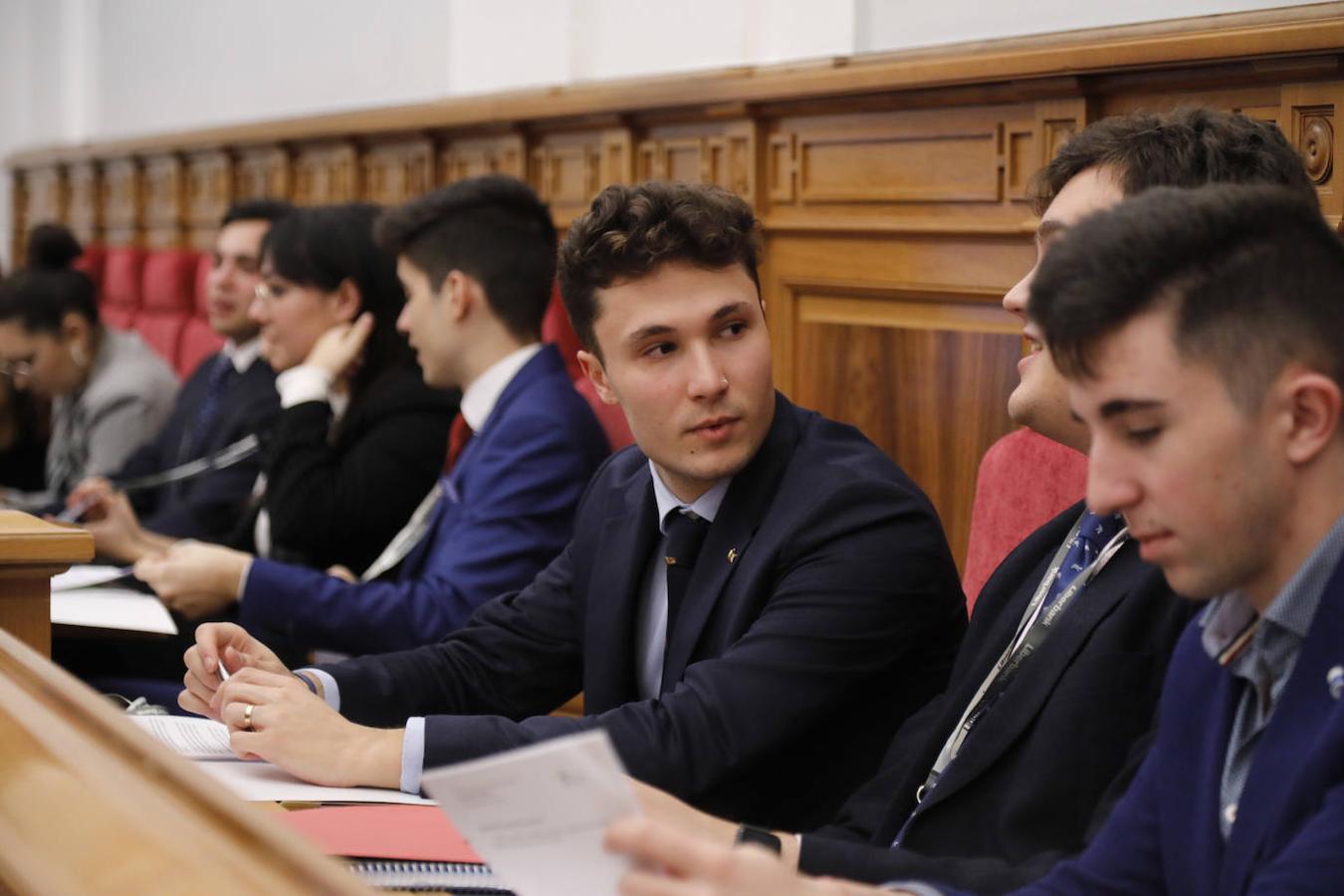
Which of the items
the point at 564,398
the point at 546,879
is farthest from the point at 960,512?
the point at 546,879

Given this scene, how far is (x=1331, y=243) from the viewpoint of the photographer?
1.19 metres

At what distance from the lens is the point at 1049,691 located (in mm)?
1520

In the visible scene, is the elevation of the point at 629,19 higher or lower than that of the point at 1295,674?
higher

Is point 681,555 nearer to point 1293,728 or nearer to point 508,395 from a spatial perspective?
point 1293,728

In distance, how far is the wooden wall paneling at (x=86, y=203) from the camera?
816 cm

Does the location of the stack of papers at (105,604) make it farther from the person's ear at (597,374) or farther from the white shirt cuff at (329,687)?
the person's ear at (597,374)

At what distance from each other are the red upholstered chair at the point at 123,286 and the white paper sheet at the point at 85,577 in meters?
3.79

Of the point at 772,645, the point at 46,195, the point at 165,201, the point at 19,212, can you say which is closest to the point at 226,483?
the point at 772,645

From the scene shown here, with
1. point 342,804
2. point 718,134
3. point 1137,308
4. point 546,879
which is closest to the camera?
point 546,879

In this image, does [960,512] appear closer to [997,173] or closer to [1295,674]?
[997,173]

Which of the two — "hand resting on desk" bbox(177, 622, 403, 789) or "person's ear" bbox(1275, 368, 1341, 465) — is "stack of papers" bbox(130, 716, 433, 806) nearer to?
"hand resting on desk" bbox(177, 622, 403, 789)

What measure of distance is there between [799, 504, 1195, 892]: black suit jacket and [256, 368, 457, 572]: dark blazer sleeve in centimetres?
201

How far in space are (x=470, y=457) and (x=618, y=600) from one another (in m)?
1.02

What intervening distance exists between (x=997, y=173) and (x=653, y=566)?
1169 mm
